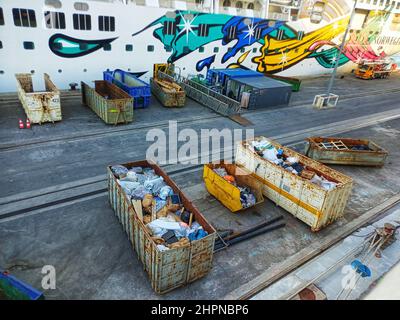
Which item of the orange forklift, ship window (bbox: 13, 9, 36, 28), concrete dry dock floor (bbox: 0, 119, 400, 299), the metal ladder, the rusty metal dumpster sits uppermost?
ship window (bbox: 13, 9, 36, 28)

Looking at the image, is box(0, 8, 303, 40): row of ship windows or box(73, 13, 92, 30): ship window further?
box(73, 13, 92, 30): ship window

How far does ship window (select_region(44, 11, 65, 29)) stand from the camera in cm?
2212

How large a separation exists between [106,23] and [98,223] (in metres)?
20.3

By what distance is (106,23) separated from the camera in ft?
81.3

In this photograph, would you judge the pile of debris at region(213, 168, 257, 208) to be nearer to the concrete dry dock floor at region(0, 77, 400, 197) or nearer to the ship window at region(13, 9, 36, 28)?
the concrete dry dock floor at region(0, 77, 400, 197)

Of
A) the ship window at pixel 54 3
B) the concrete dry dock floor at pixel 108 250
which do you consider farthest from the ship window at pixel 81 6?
the concrete dry dock floor at pixel 108 250

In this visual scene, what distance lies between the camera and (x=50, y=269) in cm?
872

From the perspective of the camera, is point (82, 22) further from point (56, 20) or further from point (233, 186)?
point (233, 186)

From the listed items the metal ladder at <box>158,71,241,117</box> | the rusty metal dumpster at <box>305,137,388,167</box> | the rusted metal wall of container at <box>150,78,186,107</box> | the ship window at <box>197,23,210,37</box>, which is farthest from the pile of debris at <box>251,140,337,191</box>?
the ship window at <box>197,23,210,37</box>

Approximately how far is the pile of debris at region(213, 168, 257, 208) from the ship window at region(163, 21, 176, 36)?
19934mm

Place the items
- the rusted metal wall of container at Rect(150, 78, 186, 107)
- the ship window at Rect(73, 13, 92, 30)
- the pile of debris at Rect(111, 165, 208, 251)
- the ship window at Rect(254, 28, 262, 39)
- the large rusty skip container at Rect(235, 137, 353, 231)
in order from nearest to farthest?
the pile of debris at Rect(111, 165, 208, 251) → the large rusty skip container at Rect(235, 137, 353, 231) → the ship window at Rect(73, 13, 92, 30) → the rusted metal wall of container at Rect(150, 78, 186, 107) → the ship window at Rect(254, 28, 262, 39)

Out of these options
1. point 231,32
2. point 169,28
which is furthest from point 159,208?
point 231,32

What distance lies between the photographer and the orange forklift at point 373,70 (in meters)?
44.2
